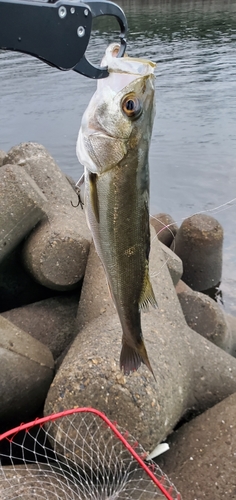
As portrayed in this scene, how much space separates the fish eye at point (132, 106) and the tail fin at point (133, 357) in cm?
111

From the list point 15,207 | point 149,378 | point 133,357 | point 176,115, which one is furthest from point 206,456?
point 176,115

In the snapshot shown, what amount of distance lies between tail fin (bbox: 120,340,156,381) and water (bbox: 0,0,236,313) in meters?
4.82

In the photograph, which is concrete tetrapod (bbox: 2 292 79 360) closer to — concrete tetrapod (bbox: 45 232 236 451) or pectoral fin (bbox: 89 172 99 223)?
concrete tetrapod (bbox: 45 232 236 451)

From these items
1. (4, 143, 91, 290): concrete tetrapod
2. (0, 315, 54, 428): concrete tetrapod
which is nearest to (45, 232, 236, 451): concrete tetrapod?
(0, 315, 54, 428): concrete tetrapod

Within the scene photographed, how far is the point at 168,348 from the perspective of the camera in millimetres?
3434

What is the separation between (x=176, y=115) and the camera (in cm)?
1380

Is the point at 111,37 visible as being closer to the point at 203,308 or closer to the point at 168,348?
the point at 203,308

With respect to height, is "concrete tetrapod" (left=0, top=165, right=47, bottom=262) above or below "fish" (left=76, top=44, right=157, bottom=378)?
below

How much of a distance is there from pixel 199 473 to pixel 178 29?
2676 cm

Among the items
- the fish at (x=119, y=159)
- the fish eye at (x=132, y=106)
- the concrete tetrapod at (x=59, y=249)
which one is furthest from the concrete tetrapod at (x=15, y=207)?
the fish eye at (x=132, y=106)

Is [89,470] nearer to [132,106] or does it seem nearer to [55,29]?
[132,106]

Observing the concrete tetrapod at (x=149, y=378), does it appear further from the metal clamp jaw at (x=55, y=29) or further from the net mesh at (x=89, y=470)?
the metal clamp jaw at (x=55, y=29)

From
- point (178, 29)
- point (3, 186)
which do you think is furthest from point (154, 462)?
point (178, 29)

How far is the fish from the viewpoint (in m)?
1.96
